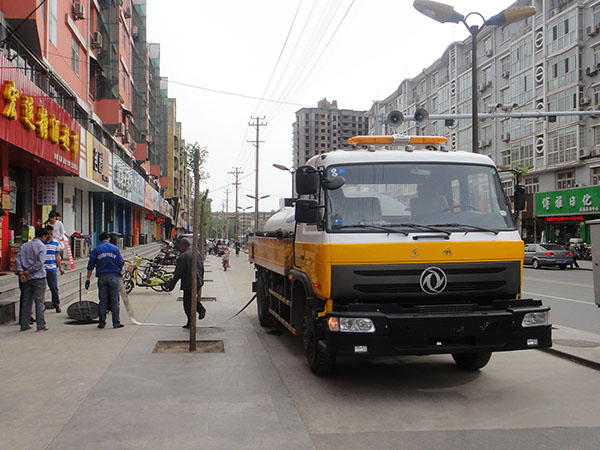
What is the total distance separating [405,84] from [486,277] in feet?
243

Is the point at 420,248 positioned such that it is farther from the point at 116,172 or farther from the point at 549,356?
the point at 116,172

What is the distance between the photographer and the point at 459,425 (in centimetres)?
490

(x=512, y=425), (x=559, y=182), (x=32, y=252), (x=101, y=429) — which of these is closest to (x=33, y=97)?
(x=32, y=252)

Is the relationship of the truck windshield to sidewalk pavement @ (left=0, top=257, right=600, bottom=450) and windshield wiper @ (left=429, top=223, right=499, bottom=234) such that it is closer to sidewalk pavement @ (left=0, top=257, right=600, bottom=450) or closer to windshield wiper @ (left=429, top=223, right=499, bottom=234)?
windshield wiper @ (left=429, top=223, right=499, bottom=234)

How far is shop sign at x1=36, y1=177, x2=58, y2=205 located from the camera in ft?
61.0

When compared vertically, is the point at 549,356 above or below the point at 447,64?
below

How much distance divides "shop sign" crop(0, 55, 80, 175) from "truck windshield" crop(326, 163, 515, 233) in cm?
856

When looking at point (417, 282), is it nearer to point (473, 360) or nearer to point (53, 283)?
point (473, 360)

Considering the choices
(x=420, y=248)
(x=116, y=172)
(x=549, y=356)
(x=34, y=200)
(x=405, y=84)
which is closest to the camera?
(x=420, y=248)

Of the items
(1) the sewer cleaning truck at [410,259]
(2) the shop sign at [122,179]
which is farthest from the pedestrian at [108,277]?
(2) the shop sign at [122,179]

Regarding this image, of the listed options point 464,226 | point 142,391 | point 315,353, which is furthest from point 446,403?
point 142,391

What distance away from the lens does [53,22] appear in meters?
18.1

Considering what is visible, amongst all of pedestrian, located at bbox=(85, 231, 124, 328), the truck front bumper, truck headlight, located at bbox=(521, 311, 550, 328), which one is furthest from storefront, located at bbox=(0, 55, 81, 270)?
truck headlight, located at bbox=(521, 311, 550, 328)

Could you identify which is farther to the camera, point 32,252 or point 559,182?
point 559,182
